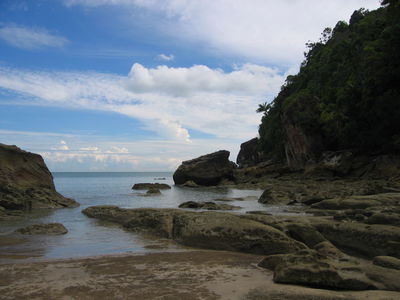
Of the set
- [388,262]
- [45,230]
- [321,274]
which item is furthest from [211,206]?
[321,274]

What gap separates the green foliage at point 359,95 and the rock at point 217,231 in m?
20.4

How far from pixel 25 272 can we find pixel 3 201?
1092 cm

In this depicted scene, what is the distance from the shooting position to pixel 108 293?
5.00 metres

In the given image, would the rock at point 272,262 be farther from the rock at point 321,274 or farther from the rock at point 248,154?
the rock at point 248,154

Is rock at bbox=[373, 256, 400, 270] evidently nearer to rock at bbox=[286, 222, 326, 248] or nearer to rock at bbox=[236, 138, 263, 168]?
rock at bbox=[286, 222, 326, 248]

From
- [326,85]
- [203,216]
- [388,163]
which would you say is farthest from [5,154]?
[326,85]

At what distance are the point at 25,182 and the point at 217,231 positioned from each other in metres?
13.8

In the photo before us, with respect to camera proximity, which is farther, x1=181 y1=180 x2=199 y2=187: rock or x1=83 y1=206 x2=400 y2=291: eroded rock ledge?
x1=181 y1=180 x2=199 y2=187: rock

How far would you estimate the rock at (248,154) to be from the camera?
267 feet

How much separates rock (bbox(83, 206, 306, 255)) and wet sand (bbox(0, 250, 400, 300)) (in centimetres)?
64

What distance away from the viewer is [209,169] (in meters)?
46.4

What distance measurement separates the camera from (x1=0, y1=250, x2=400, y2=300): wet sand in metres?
4.84

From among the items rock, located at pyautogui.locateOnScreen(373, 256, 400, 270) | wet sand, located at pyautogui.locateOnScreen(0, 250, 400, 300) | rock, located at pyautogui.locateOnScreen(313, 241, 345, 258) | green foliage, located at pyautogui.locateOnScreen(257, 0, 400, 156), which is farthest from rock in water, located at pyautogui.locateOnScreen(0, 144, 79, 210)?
green foliage, located at pyautogui.locateOnScreen(257, 0, 400, 156)

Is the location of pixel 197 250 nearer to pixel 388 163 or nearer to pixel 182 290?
pixel 182 290
